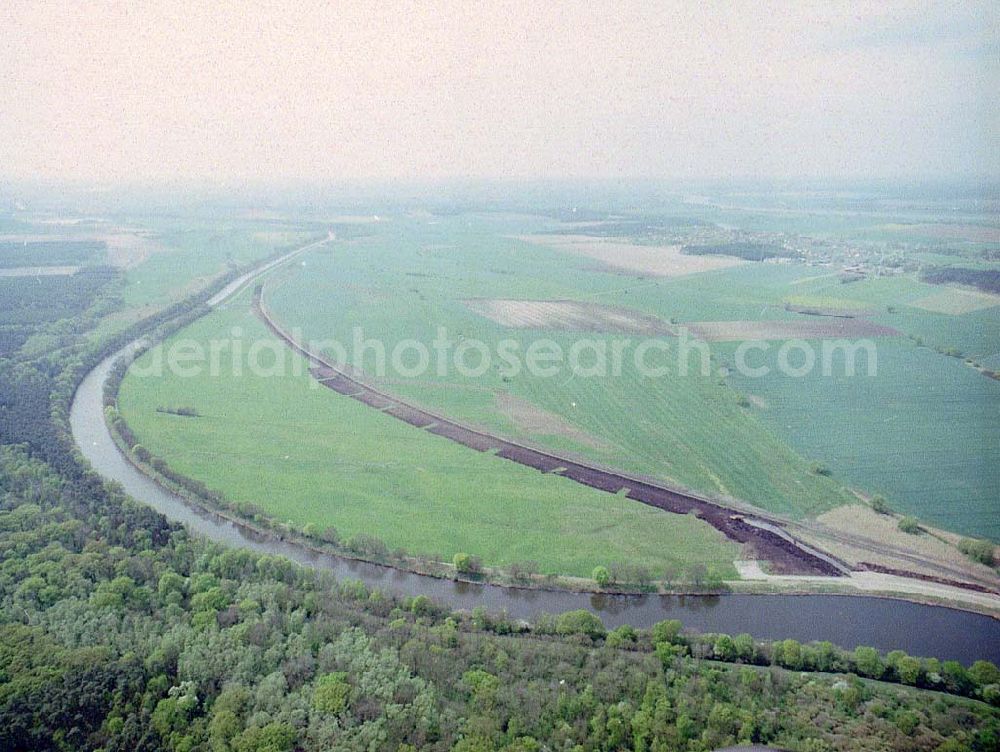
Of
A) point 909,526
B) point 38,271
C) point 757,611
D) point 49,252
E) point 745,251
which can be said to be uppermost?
point 49,252

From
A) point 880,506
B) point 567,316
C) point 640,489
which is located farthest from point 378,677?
point 567,316

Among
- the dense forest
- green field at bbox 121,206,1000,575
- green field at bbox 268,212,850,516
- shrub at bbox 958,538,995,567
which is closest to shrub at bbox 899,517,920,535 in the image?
green field at bbox 121,206,1000,575

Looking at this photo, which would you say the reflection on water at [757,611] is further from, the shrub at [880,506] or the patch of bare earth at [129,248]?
the patch of bare earth at [129,248]

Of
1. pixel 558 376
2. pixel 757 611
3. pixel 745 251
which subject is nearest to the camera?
pixel 757 611

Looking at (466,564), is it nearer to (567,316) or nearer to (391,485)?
(391,485)

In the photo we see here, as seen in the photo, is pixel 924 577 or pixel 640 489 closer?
pixel 924 577

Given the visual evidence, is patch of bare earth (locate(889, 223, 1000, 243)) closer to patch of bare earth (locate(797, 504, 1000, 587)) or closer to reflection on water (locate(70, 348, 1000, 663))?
patch of bare earth (locate(797, 504, 1000, 587))
